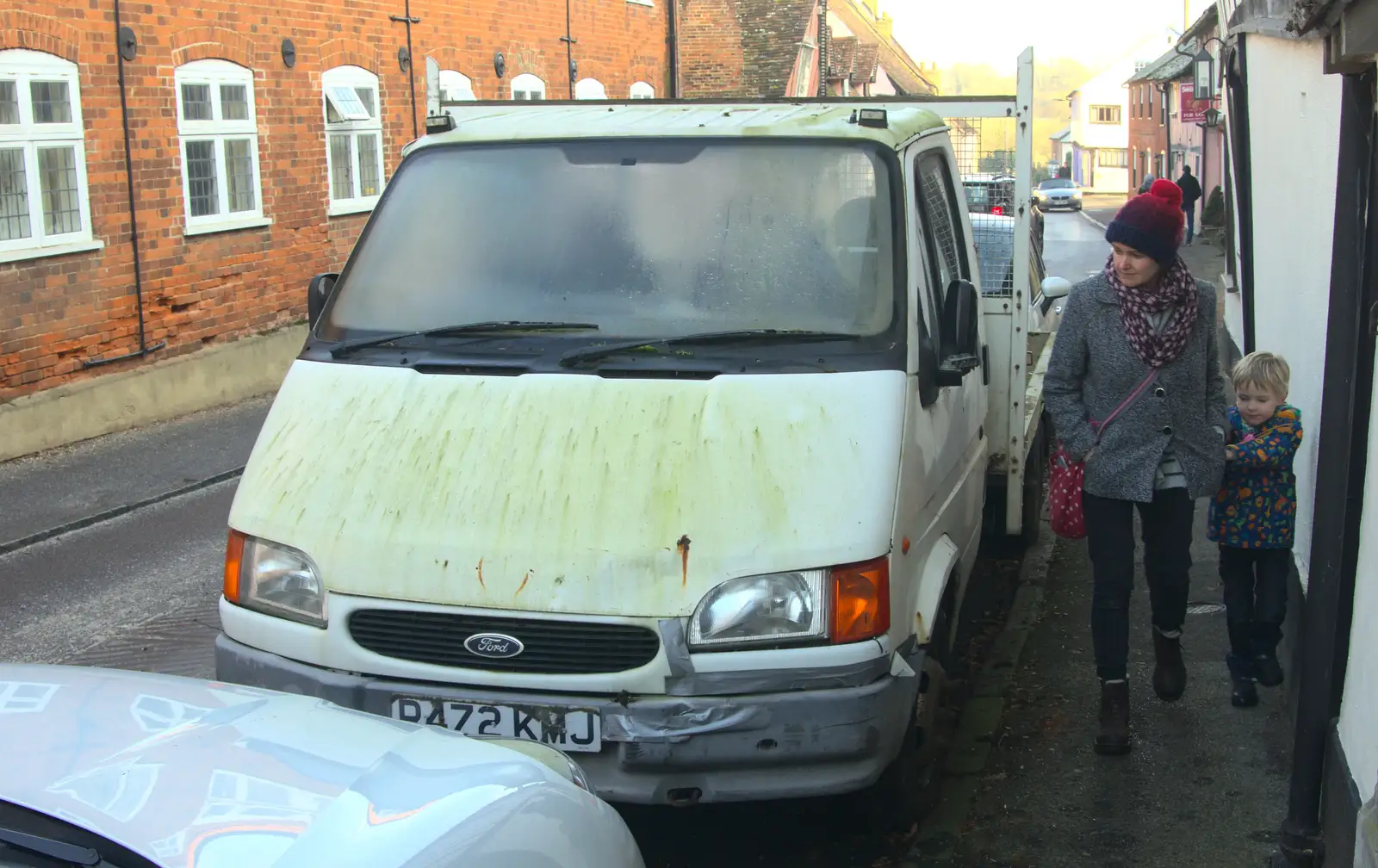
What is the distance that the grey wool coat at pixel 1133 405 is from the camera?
489cm

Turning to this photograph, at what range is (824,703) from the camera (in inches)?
149

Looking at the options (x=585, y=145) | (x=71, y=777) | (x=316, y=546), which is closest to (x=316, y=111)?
(x=585, y=145)

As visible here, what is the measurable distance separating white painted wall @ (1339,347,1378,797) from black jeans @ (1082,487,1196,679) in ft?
3.36

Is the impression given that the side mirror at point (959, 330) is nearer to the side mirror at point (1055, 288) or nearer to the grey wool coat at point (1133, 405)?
the grey wool coat at point (1133, 405)

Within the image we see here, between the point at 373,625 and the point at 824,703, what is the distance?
4.12 ft

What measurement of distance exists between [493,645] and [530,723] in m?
0.23

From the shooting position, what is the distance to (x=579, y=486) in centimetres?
395

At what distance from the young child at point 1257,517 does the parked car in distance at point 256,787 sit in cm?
301

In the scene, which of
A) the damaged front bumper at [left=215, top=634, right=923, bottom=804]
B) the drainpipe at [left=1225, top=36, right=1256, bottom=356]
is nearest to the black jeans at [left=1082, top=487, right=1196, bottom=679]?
the damaged front bumper at [left=215, top=634, right=923, bottom=804]

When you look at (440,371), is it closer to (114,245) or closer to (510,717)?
(510,717)

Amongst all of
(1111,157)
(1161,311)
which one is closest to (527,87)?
(1161,311)

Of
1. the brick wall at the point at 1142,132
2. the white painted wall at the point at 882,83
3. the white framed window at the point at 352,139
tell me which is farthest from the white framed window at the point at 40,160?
the brick wall at the point at 1142,132

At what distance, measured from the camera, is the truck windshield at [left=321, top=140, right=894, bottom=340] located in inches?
178

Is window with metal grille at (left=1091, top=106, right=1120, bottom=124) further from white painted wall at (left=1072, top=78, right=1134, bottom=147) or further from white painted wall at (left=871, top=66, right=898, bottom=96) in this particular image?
white painted wall at (left=871, top=66, right=898, bottom=96)
